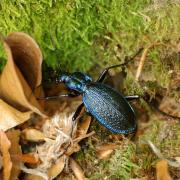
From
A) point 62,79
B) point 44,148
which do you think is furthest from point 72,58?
point 44,148

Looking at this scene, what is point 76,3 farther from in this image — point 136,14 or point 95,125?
point 95,125

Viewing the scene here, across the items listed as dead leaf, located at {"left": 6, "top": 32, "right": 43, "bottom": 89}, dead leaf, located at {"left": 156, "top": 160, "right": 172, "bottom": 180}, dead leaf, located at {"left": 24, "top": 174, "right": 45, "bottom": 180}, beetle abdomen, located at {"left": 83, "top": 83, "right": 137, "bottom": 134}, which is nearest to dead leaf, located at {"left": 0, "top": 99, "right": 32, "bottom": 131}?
dead leaf, located at {"left": 6, "top": 32, "right": 43, "bottom": 89}

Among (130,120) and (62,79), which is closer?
(130,120)

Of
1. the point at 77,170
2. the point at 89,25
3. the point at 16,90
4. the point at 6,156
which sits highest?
the point at 89,25

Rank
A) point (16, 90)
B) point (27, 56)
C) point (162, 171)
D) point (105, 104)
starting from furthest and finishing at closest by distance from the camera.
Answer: point (105, 104) < point (27, 56) < point (16, 90) < point (162, 171)

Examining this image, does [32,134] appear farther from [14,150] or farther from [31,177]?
[31,177]

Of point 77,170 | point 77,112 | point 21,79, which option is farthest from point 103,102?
Answer: point 21,79
